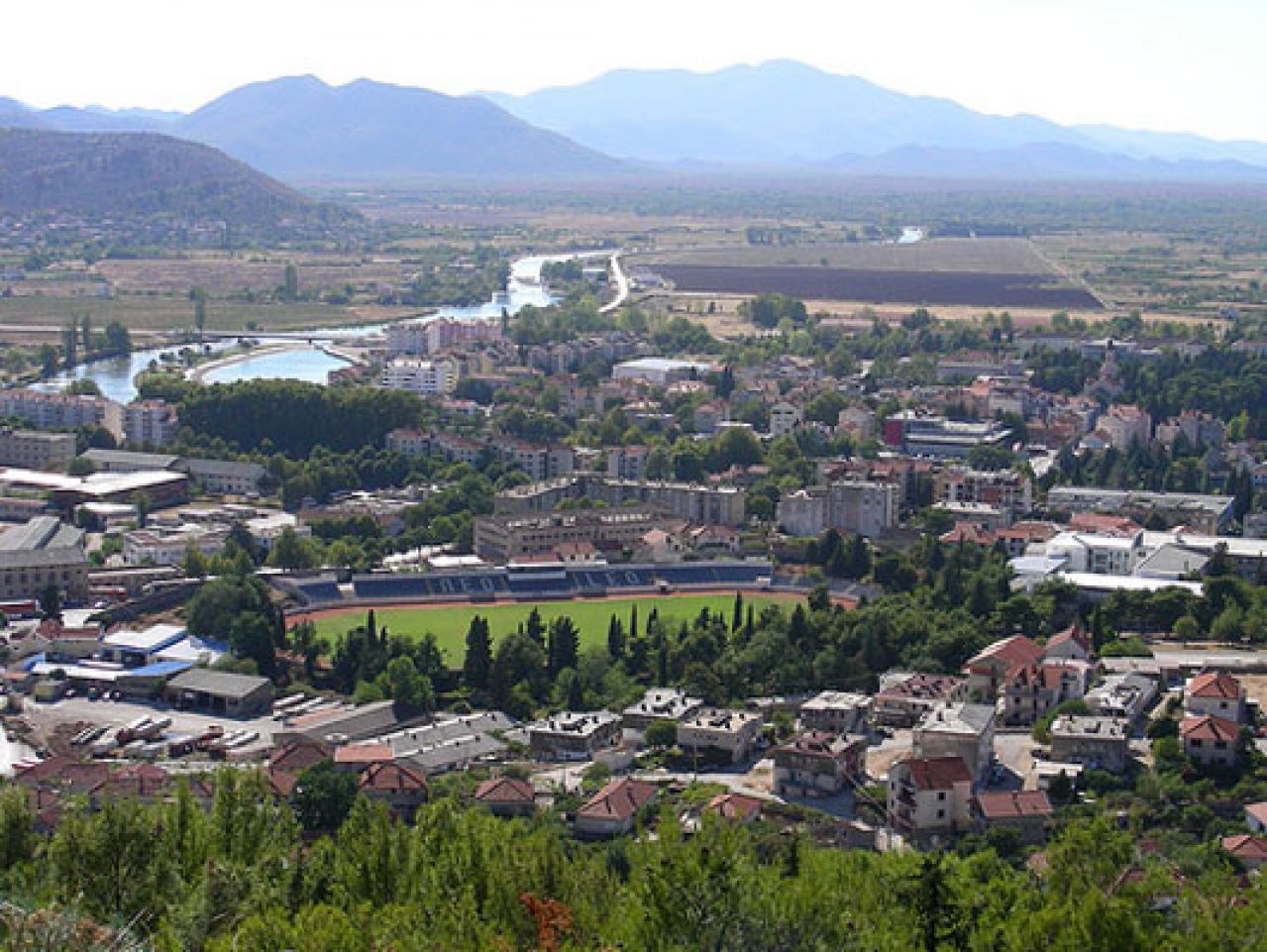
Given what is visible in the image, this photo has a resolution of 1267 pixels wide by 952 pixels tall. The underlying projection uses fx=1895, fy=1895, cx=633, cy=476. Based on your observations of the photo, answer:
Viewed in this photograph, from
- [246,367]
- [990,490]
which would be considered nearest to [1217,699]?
[990,490]

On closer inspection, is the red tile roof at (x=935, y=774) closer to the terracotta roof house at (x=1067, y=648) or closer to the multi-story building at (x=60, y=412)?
the terracotta roof house at (x=1067, y=648)

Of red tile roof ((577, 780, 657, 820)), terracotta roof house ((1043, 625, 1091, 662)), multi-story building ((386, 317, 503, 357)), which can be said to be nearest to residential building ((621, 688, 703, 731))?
red tile roof ((577, 780, 657, 820))

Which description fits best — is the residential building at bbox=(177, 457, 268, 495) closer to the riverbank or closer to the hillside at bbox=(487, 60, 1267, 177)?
the riverbank

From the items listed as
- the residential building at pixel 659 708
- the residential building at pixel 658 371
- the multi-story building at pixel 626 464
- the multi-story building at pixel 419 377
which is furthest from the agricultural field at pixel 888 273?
the residential building at pixel 659 708

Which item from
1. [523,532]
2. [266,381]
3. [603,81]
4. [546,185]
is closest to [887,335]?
[266,381]

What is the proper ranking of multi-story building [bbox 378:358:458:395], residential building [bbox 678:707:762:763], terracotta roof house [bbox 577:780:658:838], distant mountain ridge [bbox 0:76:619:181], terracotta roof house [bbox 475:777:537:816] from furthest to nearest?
distant mountain ridge [bbox 0:76:619:181]
multi-story building [bbox 378:358:458:395]
residential building [bbox 678:707:762:763]
terracotta roof house [bbox 475:777:537:816]
terracotta roof house [bbox 577:780:658:838]

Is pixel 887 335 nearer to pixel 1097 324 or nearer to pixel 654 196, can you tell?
pixel 1097 324
